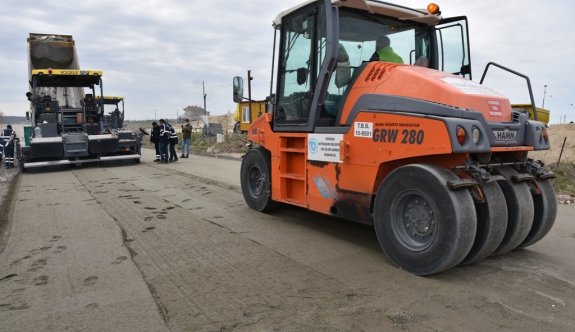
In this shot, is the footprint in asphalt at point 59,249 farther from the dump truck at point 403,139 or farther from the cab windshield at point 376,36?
the cab windshield at point 376,36

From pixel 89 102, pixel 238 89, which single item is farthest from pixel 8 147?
pixel 238 89

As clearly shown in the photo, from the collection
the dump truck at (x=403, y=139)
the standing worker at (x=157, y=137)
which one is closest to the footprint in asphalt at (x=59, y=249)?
the dump truck at (x=403, y=139)

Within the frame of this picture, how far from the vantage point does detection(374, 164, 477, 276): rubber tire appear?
3580 millimetres

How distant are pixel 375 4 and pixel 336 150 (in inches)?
68.8

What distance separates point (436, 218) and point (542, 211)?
1382mm

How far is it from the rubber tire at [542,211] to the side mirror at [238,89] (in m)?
4.06

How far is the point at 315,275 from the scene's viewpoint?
154 inches

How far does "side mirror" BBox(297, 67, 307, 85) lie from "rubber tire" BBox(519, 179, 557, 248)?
2744 millimetres

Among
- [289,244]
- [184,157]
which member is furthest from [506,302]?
[184,157]

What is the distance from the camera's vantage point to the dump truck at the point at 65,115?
43.7ft

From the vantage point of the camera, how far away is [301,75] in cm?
542

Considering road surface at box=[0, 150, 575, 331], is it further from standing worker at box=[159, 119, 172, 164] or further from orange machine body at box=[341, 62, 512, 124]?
standing worker at box=[159, 119, 172, 164]

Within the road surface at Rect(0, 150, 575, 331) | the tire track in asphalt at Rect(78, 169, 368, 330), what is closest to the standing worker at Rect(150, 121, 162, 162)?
the road surface at Rect(0, 150, 575, 331)

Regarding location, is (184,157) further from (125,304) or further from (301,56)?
(125,304)
